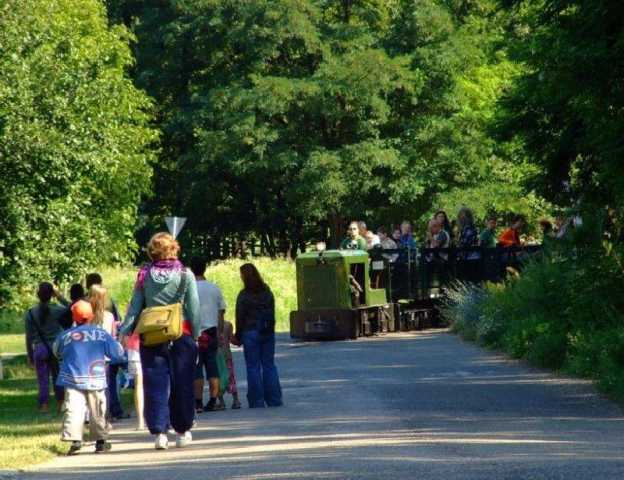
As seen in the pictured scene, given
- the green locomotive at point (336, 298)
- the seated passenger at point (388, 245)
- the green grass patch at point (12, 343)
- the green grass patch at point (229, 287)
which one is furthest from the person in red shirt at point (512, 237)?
the green grass patch at point (12, 343)

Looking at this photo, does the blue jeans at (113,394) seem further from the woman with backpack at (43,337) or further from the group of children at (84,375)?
the group of children at (84,375)

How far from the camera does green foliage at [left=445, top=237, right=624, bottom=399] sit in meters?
21.1

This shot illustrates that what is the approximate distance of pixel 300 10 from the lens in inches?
2502

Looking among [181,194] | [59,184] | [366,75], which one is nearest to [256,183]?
[181,194]

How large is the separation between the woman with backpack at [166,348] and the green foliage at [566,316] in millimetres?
5320

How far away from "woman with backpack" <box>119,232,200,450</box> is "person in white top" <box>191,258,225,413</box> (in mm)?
3662

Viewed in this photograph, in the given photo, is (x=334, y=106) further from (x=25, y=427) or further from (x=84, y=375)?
(x=84, y=375)

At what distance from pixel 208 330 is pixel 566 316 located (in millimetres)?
6958

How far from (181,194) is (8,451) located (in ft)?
171

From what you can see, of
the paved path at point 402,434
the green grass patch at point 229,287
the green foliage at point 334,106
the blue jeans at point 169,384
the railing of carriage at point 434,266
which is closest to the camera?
the paved path at point 402,434

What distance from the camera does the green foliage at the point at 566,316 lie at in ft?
69.2

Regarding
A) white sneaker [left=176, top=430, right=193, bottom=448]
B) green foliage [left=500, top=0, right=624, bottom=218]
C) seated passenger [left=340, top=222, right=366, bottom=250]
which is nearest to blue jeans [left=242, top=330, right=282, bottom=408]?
white sneaker [left=176, top=430, right=193, bottom=448]

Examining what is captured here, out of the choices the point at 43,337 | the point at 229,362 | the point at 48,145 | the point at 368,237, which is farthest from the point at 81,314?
the point at 368,237

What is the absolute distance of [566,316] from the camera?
24578 millimetres
